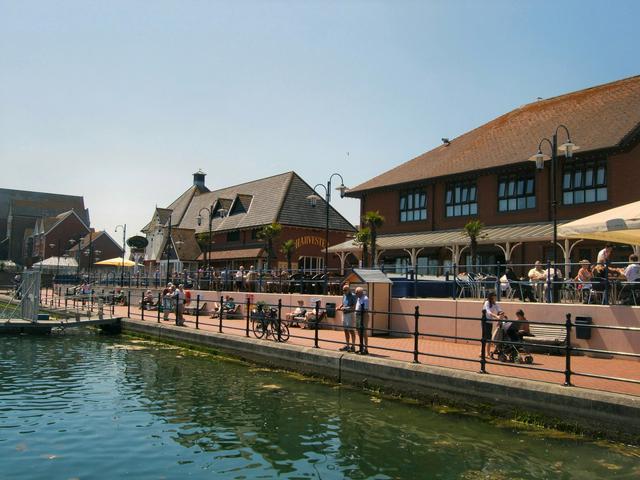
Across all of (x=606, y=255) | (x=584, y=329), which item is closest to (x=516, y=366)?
(x=584, y=329)

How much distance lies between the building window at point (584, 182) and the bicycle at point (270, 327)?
14.8m

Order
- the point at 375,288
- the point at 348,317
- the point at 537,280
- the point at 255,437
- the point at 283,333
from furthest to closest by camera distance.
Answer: the point at 375,288, the point at 283,333, the point at 537,280, the point at 348,317, the point at 255,437

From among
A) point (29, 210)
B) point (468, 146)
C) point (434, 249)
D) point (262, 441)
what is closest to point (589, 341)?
point (262, 441)

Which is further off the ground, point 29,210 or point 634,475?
point 29,210

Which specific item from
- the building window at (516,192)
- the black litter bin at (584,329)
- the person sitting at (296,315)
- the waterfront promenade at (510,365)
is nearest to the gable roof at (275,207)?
the building window at (516,192)

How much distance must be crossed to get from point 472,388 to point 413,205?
75.8 ft

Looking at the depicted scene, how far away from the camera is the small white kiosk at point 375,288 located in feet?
59.3

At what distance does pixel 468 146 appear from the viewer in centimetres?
3303

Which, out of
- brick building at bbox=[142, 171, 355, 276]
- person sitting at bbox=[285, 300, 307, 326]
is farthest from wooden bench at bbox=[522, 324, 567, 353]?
brick building at bbox=[142, 171, 355, 276]

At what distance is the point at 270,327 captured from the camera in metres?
17.8

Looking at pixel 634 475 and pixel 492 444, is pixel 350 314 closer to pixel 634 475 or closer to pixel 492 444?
pixel 492 444

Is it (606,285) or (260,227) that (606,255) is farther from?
(260,227)

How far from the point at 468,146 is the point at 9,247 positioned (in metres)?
93.1

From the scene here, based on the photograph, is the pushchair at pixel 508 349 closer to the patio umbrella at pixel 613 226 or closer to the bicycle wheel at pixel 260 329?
the patio umbrella at pixel 613 226
